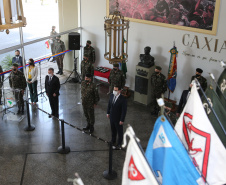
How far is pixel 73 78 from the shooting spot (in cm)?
1156

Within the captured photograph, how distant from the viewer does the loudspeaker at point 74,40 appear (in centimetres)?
1106

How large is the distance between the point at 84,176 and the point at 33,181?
1.04m

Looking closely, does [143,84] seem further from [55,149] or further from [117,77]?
[55,149]

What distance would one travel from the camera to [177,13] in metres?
9.01

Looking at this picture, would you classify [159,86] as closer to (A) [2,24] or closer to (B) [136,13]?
(B) [136,13]

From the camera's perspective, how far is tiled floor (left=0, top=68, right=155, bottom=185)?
6.61 metres

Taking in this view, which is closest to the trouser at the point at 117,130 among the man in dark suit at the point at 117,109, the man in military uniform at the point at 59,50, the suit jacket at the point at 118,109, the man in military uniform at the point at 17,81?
the man in dark suit at the point at 117,109

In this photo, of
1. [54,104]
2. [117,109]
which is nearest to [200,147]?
[117,109]

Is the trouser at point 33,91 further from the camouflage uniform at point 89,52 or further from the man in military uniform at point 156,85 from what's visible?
the man in military uniform at point 156,85

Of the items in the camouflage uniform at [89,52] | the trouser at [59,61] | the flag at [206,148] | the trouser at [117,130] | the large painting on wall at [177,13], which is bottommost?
the trouser at [117,130]

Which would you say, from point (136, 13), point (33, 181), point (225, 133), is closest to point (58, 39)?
point (136, 13)

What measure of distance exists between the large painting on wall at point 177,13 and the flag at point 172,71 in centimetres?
74

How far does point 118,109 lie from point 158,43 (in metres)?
3.45

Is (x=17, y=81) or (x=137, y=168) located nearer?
(x=137, y=168)
